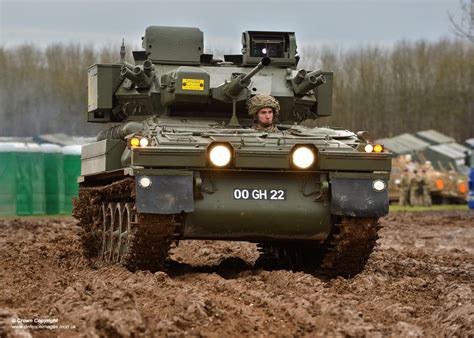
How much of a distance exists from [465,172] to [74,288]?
45.1 m

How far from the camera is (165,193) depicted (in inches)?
446

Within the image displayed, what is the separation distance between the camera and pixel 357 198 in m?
11.7

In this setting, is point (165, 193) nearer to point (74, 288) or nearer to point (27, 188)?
point (74, 288)

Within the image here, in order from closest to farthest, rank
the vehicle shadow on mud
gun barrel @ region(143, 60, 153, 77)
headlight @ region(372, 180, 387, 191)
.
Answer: headlight @ region(372, 180, 387, 191) < the vehicle shadow on mud < gun barrel @ region(143, 60, 153, 77)

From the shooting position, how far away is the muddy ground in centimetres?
788

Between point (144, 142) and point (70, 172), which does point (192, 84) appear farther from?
point (70, 172)

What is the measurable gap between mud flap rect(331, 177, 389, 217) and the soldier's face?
1.28 metres

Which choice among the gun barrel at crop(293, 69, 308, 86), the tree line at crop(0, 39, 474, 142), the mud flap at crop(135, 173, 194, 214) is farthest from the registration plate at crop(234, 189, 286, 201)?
the tree line at crop(0, 39, 474, 142)

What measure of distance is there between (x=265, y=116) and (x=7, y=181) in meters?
16.4

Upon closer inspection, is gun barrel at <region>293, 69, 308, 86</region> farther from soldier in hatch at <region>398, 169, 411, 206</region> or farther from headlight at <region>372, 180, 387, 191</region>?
soldier in hatch at <region>398, 169, 411, 206</region>

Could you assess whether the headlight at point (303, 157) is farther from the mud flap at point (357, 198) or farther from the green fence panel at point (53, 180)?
the green fence panel at point (53, 180)

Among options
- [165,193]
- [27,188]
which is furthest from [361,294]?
[27,188]

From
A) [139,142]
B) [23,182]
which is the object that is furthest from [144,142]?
[23,182]

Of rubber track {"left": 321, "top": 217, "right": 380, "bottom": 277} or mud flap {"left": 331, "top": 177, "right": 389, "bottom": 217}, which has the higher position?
mud flap {"left": 331, "top": 177, "right": 389, "bottom": 217}
